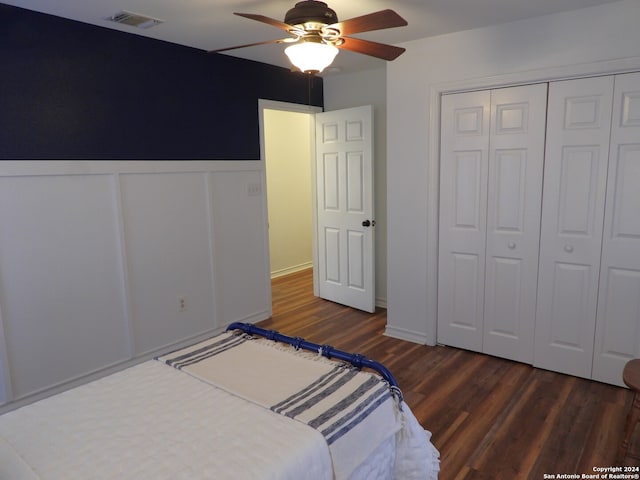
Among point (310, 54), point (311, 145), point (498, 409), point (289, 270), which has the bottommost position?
point (498, 409)

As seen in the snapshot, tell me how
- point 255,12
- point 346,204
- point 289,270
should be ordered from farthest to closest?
point 289,270
point 346,204
point 255,12

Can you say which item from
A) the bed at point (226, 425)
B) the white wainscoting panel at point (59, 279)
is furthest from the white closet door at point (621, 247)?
the white wainscoting panel at point (59, 279)

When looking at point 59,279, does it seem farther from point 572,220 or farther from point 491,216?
point 572,220

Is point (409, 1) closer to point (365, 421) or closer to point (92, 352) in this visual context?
point (365, 421)

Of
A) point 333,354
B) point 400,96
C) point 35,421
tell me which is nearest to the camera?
point 35,421

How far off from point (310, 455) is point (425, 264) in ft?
7.99

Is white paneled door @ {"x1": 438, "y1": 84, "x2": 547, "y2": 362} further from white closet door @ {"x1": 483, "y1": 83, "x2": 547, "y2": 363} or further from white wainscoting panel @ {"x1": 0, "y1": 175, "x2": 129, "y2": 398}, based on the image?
white wainscoting panel @ {"x1": 0, "y1": 175, "x2": 129, "y2": 398}

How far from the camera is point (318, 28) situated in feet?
6.50

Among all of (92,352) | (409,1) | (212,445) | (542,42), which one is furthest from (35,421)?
(542,42)

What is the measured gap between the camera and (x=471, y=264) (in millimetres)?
3402

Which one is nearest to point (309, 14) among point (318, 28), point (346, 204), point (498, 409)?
point (318, 28)

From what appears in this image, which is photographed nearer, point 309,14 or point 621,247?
point 309,14

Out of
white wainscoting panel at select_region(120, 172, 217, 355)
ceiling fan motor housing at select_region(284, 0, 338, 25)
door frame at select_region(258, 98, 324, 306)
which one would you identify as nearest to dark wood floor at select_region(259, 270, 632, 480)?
white wainscoting panel at select_region(120, 172, 217, 355)

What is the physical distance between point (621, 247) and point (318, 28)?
2.32 metres
